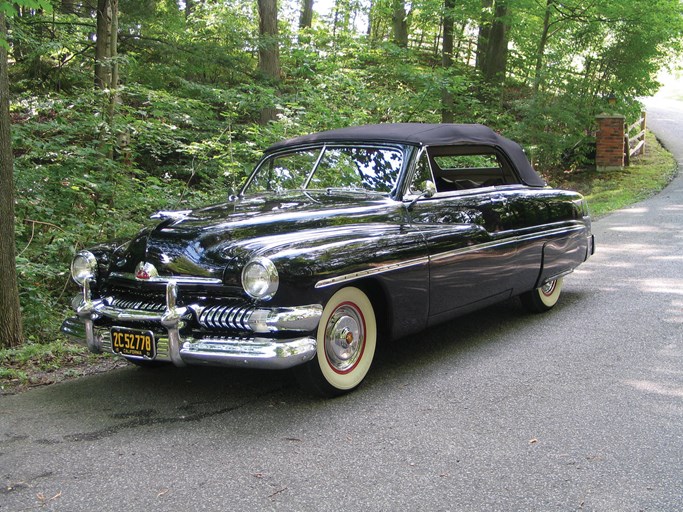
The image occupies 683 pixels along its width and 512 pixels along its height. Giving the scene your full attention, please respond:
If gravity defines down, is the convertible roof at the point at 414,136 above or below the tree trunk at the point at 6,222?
above

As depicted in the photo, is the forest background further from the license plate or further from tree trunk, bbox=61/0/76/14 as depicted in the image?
the license plate

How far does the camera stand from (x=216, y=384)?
4387mm

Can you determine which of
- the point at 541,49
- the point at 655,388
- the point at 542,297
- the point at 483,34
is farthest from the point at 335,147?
the point at 483,34

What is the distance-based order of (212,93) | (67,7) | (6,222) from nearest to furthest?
(6,222)
(212,93)
(67,7)

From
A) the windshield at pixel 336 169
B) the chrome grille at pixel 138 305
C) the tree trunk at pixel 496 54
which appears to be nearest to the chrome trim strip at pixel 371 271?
the windshield at pixel 336 169

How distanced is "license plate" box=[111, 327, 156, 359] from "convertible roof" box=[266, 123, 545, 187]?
224cm

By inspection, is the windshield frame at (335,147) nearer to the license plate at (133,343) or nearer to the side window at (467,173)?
the side window at (467,173)

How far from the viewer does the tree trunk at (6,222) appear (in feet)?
16.8

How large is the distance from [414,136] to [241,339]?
227 centimetres

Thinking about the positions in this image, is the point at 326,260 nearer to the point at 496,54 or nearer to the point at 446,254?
the point at 446,254

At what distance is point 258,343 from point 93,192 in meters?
6.24

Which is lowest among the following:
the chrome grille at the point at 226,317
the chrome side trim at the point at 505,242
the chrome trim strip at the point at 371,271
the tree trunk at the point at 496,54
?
the chrome grille at the point at 226,317

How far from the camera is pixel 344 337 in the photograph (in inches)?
161

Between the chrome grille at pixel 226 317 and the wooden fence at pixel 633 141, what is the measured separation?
1557cm
